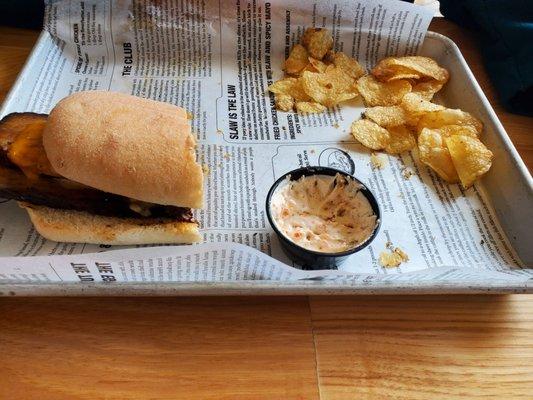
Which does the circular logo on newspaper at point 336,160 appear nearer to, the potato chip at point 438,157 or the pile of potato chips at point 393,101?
the pile of potato chips at point 393,101

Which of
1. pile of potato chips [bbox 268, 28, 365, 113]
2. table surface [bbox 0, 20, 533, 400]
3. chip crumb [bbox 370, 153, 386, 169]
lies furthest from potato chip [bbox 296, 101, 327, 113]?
table surface [bbox 0, 20, 533, 400]

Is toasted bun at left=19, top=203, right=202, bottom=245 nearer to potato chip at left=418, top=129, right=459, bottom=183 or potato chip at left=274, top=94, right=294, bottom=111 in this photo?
potato chip at left=274, top=94, right=294, bottom=111

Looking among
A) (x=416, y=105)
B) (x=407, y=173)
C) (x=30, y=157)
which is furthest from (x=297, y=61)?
(x=30, y=157)

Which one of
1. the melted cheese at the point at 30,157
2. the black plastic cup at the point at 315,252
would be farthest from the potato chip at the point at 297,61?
the melted cheese at the point at 30,157

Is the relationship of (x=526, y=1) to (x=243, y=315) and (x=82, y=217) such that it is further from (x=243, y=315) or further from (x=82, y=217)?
(x=82, y=217)

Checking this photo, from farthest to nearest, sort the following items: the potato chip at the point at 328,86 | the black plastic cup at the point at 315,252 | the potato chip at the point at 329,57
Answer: the potato chip at the point at 329,57
the potato chip at the point at 328,86
the black plastic cup at the point at 315,252

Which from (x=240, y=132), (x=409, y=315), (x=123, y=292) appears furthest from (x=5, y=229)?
(x=409, y=315)

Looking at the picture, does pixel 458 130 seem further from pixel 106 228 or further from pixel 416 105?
pixel 106 228
